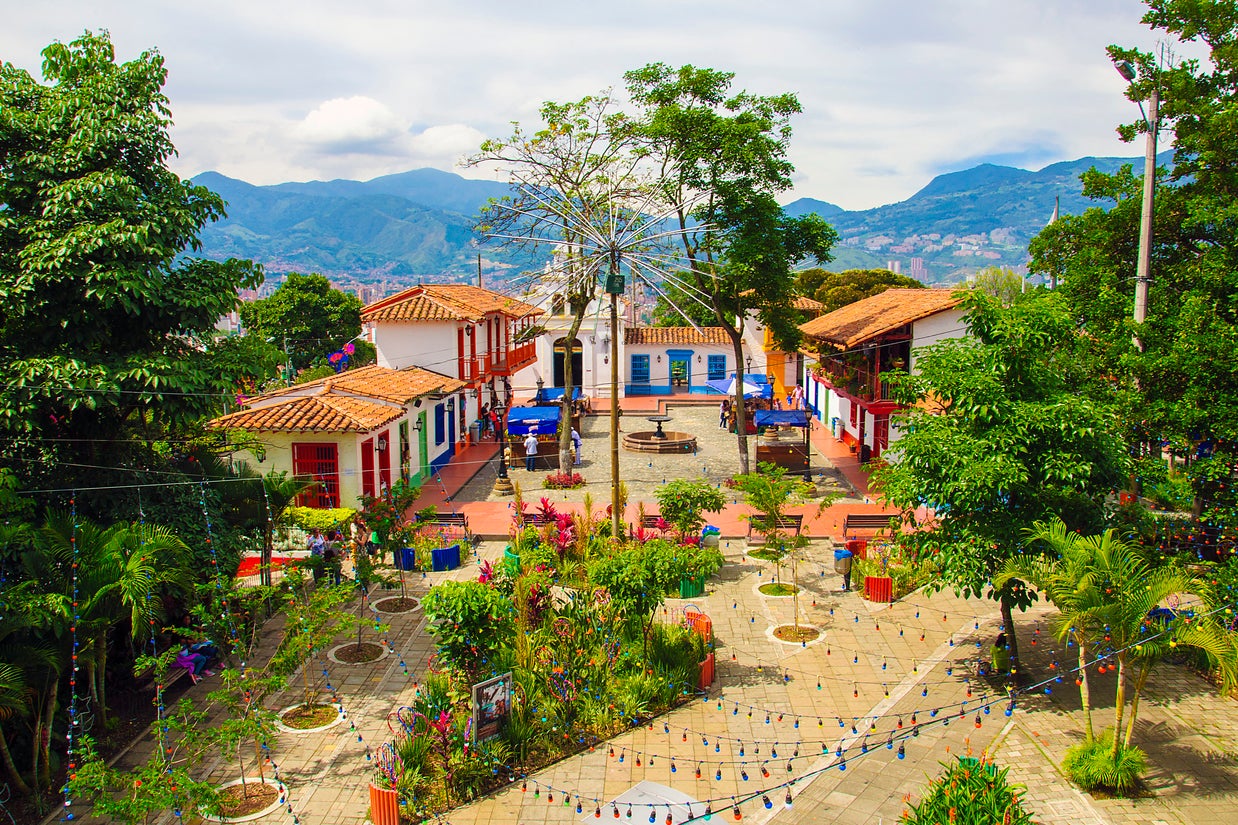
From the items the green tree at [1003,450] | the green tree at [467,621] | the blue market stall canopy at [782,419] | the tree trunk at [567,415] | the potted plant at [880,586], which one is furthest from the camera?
the blue market stall canopy at [782,419]

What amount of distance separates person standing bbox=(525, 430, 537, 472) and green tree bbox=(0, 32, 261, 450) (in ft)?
52.7

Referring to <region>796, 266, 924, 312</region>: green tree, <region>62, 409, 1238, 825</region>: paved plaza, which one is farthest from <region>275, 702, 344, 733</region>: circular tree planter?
<region>796, 266, 924, 312</region>: green tree

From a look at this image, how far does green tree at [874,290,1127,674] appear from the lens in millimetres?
11578

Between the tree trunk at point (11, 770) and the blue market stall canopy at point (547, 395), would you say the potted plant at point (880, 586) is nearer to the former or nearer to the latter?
the tree trunk at point (11, 770)

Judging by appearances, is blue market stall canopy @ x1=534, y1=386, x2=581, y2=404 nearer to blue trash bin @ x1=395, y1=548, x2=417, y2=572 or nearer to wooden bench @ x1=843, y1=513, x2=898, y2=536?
blue trash bin @ x1=395, y1=548, x2=417, y2=572

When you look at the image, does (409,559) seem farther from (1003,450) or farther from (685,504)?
(1003,450)

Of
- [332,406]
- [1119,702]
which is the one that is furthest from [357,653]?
[1119,702]

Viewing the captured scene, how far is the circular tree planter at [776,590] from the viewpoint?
54.9 feet

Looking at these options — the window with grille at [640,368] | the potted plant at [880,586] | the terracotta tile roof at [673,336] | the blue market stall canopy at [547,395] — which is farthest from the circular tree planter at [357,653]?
the terracotta tile roof at [673,336]

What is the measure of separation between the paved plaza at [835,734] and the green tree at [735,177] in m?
12.3

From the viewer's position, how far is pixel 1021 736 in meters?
11.2

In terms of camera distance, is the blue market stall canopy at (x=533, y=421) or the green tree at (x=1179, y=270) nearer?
the green tree at (x=1179, y=270)

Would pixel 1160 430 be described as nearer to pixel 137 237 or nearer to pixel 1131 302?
pixel 1131 302

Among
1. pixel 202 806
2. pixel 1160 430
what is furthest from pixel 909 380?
pixel 202 806
